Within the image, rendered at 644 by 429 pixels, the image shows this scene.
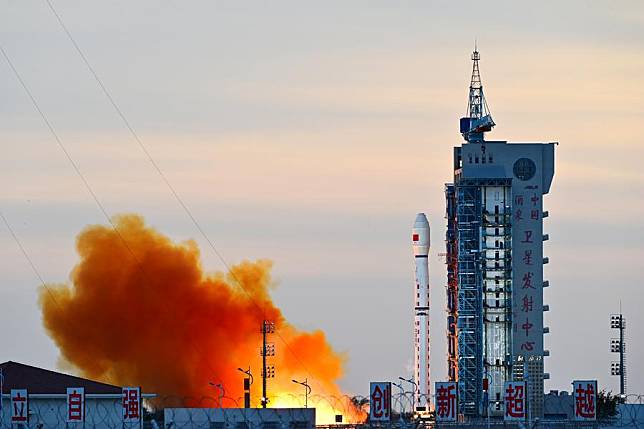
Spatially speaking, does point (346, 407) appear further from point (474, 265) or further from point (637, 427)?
point (637, 427)

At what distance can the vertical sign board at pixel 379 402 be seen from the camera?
9169cm

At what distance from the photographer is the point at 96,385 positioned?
116938mm

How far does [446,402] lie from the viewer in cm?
9425

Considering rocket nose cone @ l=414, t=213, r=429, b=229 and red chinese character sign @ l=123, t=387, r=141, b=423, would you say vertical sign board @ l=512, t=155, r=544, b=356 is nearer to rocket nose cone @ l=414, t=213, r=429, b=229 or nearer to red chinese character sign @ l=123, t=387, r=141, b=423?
rocket nose cone @ l=414, t=213, r=429, b=229

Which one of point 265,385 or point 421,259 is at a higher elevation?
point 421,259

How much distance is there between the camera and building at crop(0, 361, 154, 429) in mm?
111312

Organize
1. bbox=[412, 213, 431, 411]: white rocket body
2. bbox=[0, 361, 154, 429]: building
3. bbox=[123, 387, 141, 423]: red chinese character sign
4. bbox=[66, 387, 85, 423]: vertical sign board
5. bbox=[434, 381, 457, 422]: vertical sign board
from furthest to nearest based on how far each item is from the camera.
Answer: bbox=[412, 213, 431, 411]: white rocket body, bbox=[0, 361, 154, 429]: building, bbox=[123, 387, 141, 423]: red chinese character sign, bbox=[434, 381, 457, 422]: vertical sign board, bbox=[66, 387, 85, 423]: vertical sign board

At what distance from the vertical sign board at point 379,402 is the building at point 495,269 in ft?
170

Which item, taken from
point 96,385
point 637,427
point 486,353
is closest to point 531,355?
point 486,353

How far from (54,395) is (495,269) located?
149ft

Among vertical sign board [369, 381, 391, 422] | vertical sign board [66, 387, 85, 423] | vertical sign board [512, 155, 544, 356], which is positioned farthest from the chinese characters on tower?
vertical sign board [66, 387, 85, 423]

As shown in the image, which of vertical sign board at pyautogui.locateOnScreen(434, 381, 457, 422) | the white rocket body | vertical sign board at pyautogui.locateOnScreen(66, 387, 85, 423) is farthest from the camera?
the white rocket body

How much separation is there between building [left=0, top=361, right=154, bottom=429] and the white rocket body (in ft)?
112

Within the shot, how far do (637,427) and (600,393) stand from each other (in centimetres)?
7078
